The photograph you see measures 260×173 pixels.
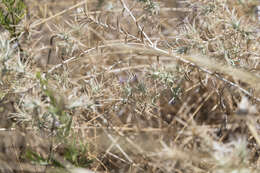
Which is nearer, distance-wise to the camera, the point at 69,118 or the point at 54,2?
the point at 69,118

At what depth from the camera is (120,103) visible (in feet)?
3.61

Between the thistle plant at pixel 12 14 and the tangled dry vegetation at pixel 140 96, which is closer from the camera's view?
the tangled dry vegetation at pixel 140 96

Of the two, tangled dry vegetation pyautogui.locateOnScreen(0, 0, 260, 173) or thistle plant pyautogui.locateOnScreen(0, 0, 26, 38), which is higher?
thistle plant pyautogui.locateOnScreen(0, 0, 26, 38)

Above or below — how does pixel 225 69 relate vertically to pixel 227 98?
above

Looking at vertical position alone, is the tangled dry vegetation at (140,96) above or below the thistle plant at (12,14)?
below

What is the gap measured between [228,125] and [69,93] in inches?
30.2

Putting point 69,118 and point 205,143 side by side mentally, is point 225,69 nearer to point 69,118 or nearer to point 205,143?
point 205,143

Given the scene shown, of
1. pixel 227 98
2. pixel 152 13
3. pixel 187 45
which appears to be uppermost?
pixel 152 13

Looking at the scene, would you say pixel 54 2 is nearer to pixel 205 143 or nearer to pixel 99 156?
pixel 99 156

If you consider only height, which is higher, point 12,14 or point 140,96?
point 12,14

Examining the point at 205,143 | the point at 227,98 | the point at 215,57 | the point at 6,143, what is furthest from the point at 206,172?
the point at 6,143

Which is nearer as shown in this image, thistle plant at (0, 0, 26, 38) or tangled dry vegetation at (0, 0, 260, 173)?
tangled dry vegetation at (0, 0, 260, 173)

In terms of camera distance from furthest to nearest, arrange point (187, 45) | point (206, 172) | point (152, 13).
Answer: point (152, 13) → point (187, 45) → point (206, 172)

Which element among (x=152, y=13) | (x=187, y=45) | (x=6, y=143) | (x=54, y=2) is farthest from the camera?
(x=54, y=2)
